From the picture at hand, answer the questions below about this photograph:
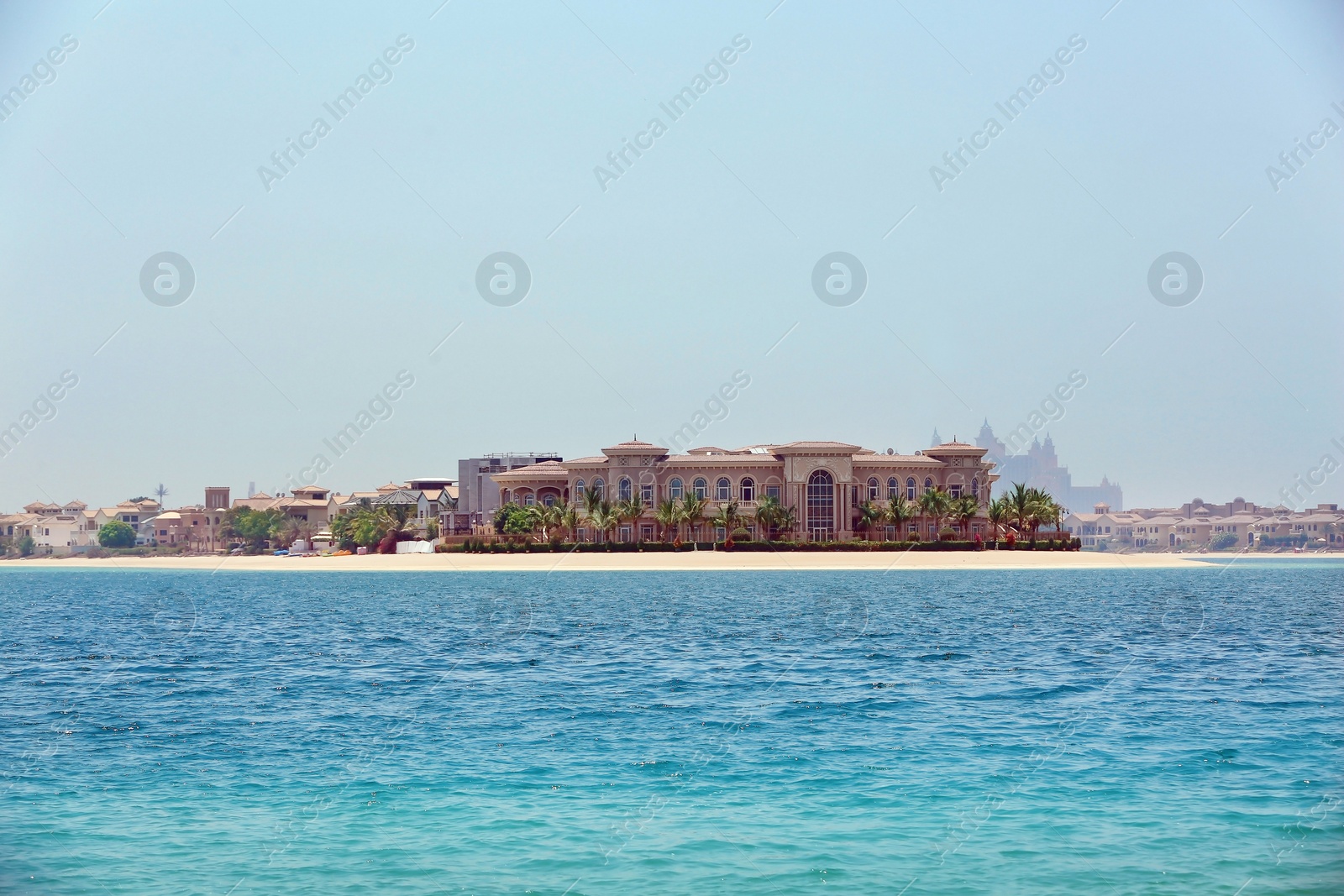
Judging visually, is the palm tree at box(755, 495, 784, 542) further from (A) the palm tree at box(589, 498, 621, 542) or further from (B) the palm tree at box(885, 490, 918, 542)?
(A) the palm tree at box(589, 498, 621, 542)

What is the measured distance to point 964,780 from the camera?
1980cm

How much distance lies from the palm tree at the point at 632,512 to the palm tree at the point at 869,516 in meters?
20.9

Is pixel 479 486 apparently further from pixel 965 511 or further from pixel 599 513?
pixel 965 511

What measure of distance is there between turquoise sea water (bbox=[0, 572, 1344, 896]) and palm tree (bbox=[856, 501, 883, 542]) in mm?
69071

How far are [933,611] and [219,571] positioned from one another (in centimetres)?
8757

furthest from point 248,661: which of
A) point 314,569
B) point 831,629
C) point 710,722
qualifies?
point 314,569

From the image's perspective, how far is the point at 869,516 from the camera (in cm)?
11481

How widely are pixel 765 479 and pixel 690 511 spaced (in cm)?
939

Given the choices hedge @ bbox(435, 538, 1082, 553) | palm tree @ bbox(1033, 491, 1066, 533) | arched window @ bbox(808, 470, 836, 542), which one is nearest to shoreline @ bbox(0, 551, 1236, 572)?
hedge @ bbox(435, 538, 1082, 553)

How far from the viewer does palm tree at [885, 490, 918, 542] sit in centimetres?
11406

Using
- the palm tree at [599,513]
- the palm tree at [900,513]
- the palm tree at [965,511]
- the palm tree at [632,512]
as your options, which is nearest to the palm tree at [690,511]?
the palm tree at [632,512]

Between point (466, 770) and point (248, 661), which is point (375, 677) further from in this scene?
point (466, 770)

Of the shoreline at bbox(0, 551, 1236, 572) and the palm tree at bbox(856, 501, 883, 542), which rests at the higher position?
the palm tree at bbox(856, 501, 883, 542)

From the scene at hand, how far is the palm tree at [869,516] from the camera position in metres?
115
